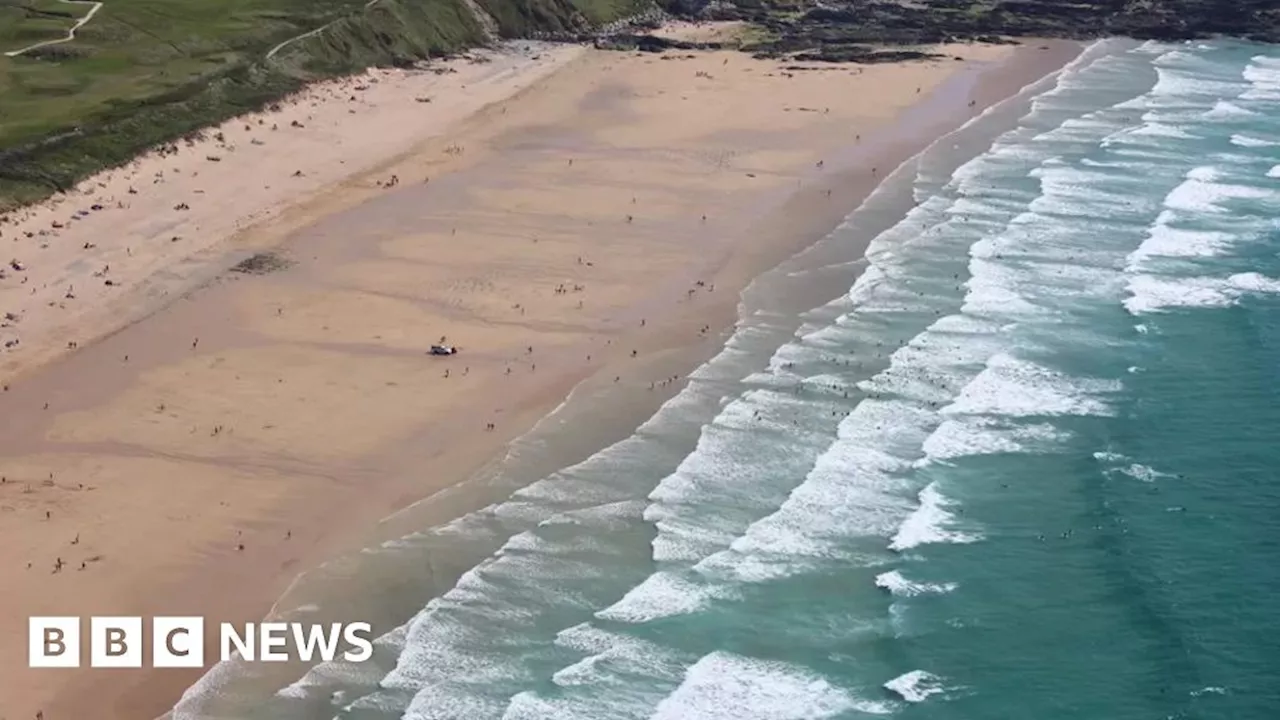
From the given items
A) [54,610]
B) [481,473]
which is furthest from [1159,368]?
[54,610]

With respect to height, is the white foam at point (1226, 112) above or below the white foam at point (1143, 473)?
above

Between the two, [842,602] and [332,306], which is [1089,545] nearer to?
[842,602]

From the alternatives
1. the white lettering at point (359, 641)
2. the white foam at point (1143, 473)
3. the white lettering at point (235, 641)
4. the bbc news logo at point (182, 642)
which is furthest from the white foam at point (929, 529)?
the white lettering at point (235, 641)

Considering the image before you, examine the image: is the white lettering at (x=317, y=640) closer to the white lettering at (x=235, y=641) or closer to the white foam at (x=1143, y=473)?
the white lettering at (x=235, y=641)

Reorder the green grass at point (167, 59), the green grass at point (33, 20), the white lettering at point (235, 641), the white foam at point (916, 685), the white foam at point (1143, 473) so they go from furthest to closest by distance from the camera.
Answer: the green grass at point (33, 20) < the green grass at point (167, 59) < the white foam at point (1143, 473) < the white lettering at point (235, 641) < the white foam at point (916, 685)

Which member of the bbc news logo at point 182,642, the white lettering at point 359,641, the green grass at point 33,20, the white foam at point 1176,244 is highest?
the green grass at point 33,20

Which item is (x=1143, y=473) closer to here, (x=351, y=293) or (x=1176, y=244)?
(x=1176, y=244)
